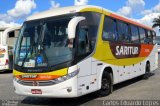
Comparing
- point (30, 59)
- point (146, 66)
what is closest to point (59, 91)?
point (30, 59)

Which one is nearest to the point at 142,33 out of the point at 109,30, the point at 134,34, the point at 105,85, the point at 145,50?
the point at 145,50

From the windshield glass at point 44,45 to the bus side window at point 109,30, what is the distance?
2142 mm

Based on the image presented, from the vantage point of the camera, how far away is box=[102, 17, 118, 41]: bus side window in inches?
478

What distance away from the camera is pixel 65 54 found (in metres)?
9.94

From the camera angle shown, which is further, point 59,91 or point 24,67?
point 24,67

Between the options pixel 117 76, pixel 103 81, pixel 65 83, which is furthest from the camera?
pixel 117 76

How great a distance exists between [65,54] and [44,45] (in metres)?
0.79

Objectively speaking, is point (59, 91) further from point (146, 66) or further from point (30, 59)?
point (146, 66)

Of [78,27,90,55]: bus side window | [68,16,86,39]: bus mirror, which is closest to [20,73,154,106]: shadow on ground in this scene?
[78,27,90,55]: bus side window

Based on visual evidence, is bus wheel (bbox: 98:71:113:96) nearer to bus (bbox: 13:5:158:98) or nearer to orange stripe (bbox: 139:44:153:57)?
bus (bbox: 13:5:158:98)

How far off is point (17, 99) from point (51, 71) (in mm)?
2837

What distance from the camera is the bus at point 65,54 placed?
9.88 m

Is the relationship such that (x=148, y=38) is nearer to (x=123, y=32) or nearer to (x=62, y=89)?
(x=123, y=32)

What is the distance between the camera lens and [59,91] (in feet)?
32.3
